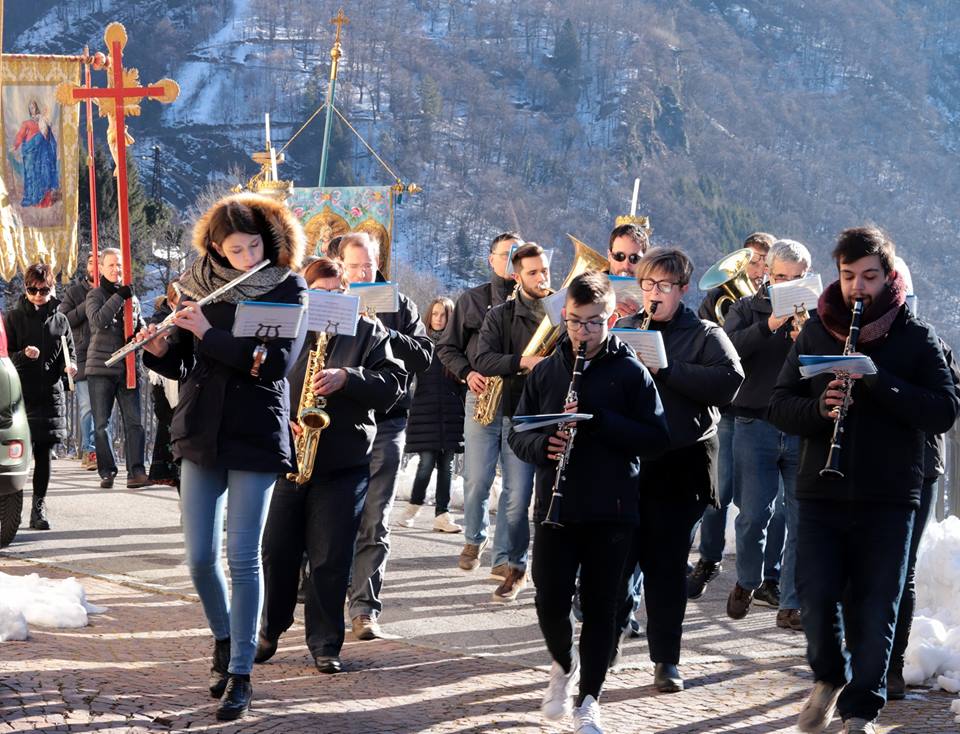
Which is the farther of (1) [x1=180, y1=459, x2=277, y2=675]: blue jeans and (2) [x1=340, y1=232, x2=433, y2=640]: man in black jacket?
(2) [x1=340, y1=232, x2=433, y2=640]: man in black jacket

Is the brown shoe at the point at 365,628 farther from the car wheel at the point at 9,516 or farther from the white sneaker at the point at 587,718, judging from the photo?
the car wheel at the point at 9,516

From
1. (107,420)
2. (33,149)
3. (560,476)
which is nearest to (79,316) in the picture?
(107,420)

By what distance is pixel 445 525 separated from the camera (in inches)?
412

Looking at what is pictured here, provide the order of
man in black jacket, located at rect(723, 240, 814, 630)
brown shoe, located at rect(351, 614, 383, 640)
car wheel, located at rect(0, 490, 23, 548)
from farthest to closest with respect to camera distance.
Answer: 1. car wheel, located at rect(0, 490, 23, 548)
2. man in black jacket, located at rect(723, 240, 814, 630)
3. brown shoe, located at rect(351, 614, 383, 640)

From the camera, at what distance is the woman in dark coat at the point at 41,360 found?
386 inches

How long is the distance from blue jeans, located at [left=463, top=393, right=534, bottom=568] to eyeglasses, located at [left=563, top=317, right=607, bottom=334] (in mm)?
2792

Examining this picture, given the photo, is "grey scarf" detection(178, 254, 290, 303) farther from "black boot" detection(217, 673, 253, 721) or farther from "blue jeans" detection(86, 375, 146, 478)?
"blue jeans" detection(86, 375, 146, 478)

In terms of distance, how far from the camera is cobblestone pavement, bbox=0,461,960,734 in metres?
4.98

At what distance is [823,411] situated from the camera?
16.2 ft

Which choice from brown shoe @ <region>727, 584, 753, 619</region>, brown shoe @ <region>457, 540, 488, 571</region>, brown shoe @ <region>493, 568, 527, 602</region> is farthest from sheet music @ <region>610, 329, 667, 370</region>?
brown shoe @ <region>457, 540, 488, 571</region>

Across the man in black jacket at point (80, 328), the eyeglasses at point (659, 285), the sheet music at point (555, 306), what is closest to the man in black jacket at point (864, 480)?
A: the eyeglasses at point (659, 285)

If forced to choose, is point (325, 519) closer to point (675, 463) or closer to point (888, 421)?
point (675, 463)

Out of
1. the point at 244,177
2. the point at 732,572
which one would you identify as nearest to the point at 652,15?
the point at 244,177

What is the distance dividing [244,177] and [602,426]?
77595 millimetres
